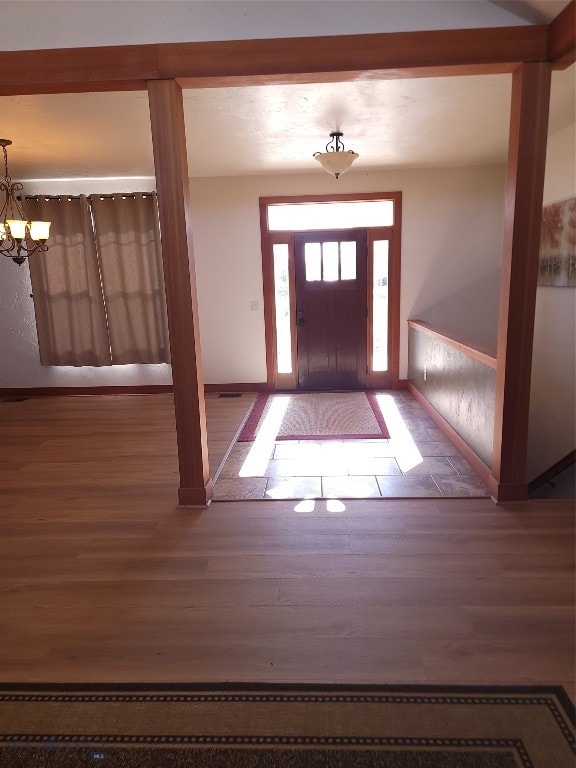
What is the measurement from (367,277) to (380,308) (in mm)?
415

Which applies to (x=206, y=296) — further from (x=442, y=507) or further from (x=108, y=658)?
(x=108, y=658)

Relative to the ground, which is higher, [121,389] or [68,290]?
[68,290]

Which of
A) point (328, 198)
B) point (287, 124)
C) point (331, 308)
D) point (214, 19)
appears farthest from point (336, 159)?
point (331, 308)

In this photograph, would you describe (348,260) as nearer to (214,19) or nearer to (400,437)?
(400,437)

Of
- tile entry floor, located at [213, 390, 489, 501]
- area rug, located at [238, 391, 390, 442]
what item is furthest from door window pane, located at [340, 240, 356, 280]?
tile entry floor, located at [213, 390, 489, 501]

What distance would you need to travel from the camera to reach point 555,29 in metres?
2.44

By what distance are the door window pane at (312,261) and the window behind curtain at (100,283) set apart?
177 cm

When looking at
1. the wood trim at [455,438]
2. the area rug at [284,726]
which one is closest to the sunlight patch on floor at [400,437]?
the wood trim at [455,438]

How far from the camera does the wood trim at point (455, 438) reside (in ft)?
10.9

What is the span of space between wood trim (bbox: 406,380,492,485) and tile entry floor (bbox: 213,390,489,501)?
0.05 metres

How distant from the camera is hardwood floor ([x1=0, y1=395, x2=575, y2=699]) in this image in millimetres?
1834

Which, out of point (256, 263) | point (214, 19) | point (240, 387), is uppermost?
point (214, 19)

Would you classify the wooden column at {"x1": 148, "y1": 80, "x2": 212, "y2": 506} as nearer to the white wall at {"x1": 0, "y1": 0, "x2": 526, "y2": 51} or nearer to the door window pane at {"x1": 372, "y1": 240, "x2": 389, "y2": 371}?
the white wall at {"x1": 0, "y1": 0, "x2": 526, "y2": 51}

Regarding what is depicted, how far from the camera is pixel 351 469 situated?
11.9 feet
